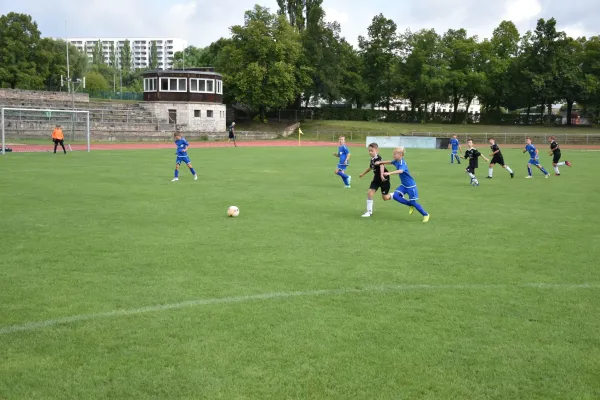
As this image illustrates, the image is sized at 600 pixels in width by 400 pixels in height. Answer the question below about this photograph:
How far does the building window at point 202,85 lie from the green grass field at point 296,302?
52878 mm

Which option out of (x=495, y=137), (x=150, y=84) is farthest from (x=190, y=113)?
(x=495, y=137)

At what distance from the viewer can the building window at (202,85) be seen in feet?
218

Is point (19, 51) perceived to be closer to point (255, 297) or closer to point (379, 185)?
point (379, 185)

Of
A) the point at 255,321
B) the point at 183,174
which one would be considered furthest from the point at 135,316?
the point at 183,174

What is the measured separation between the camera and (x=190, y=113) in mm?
66000

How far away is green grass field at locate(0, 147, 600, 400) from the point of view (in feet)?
17.0

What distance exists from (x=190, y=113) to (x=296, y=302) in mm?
61118

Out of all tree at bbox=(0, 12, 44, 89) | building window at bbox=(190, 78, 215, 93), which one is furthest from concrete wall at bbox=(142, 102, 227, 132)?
tree at bbox=(0, 12, 44, 89)

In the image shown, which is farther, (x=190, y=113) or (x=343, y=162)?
(x=190, y=113)

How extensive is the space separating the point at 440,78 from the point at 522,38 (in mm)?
15982

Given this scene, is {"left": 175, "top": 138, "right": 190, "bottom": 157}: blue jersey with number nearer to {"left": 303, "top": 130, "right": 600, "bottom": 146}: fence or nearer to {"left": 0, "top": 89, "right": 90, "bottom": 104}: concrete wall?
{"left": 303, "top": 130, "right": 600, "bottom": 146}: fence

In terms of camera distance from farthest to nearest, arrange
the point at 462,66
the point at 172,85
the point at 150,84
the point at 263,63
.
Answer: the point at 462,66
the point at 263,63
the point at 150,84
the point at 172,85

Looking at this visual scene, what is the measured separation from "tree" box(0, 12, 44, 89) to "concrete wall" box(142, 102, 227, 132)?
→ 16759 mm

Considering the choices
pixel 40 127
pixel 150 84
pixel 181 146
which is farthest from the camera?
pixel 150 84
